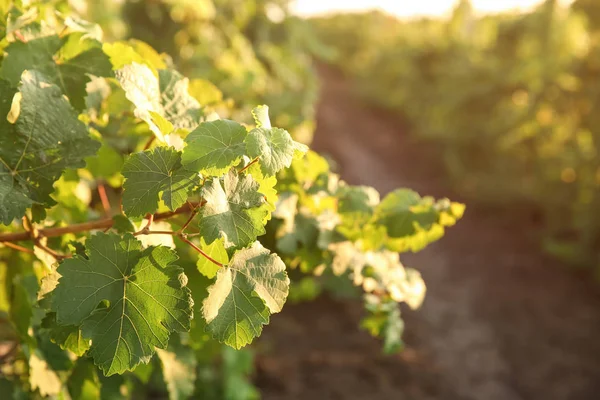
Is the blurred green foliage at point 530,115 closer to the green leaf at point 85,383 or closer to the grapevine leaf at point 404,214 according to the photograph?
the grapevine leaf at point 404,214

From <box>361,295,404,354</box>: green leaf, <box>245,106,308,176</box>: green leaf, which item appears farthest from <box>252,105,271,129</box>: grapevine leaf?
<box>361,295,404,354</box>: green leaf

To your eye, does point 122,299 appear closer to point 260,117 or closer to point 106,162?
point 260,117

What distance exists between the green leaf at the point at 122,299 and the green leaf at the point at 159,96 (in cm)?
21

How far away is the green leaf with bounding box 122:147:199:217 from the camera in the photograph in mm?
940

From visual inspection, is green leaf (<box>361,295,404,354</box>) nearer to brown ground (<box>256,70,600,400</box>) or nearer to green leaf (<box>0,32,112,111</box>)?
green leaf (<box>0,32,112,111</box>)

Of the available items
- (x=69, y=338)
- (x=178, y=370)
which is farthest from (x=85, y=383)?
(x=69, y=338)

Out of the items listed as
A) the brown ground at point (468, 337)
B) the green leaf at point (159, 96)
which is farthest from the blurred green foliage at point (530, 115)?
the green leaf at point (159, 96)

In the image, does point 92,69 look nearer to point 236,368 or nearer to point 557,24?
point 236,368

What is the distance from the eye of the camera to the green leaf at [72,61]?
1.22 metres

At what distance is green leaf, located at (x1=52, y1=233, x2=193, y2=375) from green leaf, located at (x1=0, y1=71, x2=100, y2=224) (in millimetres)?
158

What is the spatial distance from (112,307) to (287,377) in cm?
421

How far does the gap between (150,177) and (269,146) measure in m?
0.21

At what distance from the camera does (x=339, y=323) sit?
609cm

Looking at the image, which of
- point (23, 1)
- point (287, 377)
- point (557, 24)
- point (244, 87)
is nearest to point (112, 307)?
point (23, 1)
